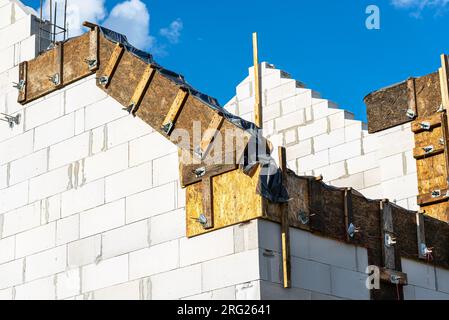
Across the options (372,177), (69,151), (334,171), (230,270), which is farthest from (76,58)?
(334,171)

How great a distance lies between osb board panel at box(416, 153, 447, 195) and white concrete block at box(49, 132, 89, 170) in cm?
900

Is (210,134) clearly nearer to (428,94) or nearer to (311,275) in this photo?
(311,275)

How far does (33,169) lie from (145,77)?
3.72 m

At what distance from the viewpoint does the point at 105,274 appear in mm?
19578

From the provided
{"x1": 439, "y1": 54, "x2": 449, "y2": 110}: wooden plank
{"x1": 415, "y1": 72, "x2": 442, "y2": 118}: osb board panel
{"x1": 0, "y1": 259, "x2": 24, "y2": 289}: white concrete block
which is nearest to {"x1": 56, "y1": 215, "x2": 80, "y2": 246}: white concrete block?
{"x1": 0, "y1": 259, "x2": 24, "y2": 289}: white concrete block

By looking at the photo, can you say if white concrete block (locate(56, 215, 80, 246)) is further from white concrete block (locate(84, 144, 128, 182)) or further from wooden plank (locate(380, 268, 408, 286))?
wooden plank (locate(380, 268, 408, 286))

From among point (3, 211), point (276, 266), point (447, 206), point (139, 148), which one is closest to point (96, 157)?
point (139, 148)

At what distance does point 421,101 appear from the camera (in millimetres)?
25734

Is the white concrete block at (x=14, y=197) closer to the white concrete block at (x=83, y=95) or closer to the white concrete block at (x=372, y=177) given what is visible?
the white concrete block at (x=83, y=95)

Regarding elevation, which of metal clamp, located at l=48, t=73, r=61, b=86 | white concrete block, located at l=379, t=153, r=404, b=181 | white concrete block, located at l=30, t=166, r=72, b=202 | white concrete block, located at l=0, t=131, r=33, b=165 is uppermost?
metal clamp, located at l=48, t=73, r=61, b=86

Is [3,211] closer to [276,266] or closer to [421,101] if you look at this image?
[276,266]

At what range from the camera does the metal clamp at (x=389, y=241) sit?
65.9 feet

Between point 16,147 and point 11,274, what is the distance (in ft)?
10.0

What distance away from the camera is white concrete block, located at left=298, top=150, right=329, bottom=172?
29753 millimetres
